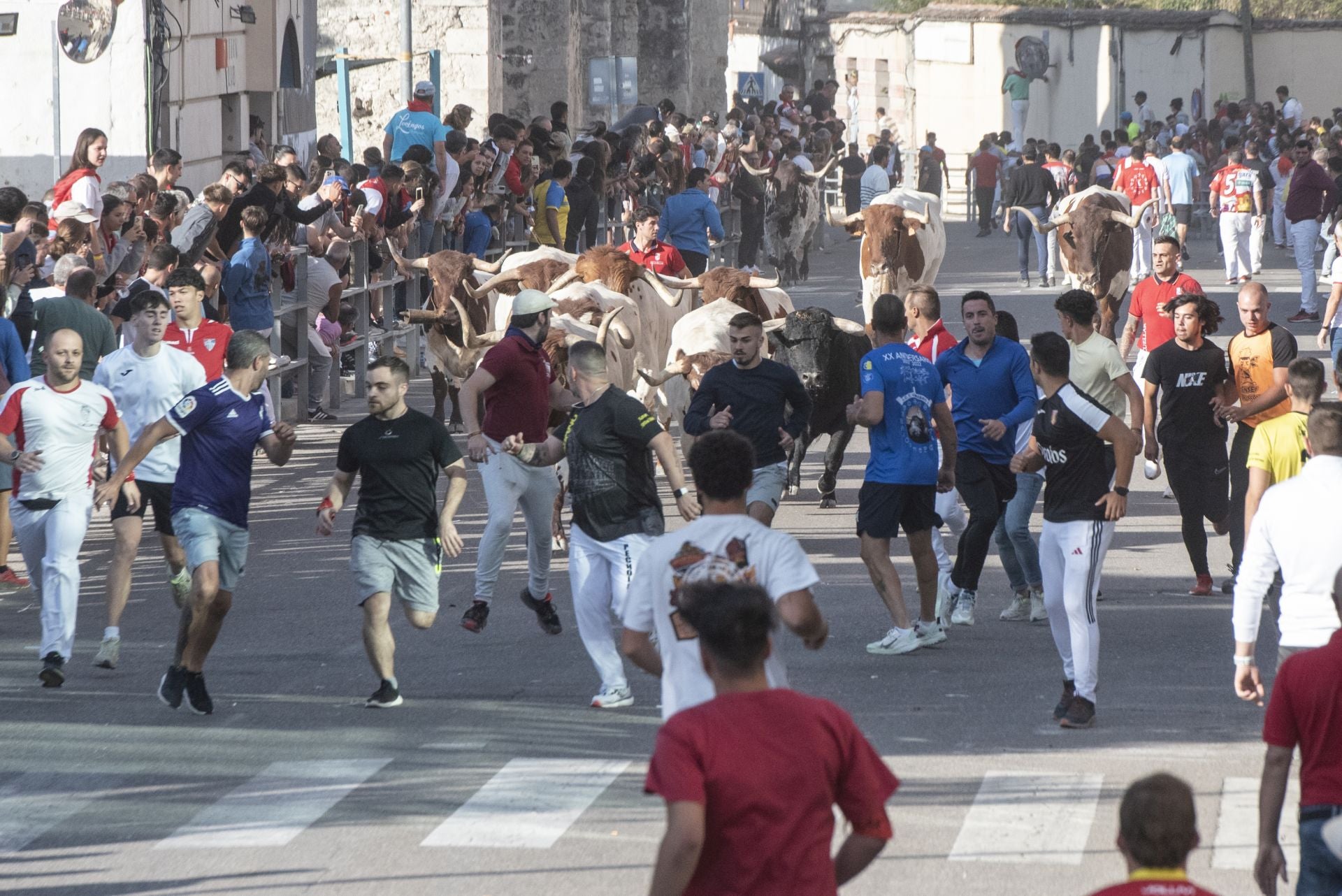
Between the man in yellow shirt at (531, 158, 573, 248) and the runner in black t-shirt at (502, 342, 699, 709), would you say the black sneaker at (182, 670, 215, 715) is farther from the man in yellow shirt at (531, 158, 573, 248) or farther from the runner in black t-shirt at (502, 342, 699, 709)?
the man in yellow shirt at (531, 158, 573, 248)

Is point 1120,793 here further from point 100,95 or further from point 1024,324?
point 1024,324

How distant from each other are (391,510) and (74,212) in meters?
5.27

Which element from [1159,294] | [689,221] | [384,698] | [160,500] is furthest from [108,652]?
[689,221]

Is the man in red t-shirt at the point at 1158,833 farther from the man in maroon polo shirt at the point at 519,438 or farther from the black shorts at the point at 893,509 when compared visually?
the man in maroon polo shirt at the point at 519,438

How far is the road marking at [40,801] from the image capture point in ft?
24.7

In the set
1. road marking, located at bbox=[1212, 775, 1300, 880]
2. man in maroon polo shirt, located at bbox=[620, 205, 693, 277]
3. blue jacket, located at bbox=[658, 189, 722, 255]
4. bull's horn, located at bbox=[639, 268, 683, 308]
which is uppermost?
blue jacket, located at bbox=[658, 189, 722, 255]

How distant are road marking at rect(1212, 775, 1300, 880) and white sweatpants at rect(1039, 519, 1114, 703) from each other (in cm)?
82

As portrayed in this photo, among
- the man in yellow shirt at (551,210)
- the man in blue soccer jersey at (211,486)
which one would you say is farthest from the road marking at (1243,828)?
the man in yellow shirt at (551,210)

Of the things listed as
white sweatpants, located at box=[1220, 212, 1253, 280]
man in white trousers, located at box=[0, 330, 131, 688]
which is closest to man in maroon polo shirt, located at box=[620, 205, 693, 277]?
man in white trousers, located at box=[0, 330, 131, 688]

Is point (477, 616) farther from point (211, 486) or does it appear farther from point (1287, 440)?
point (1287, 440)

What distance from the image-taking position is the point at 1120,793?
776 cm

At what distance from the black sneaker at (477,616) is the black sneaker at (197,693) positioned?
158 cm

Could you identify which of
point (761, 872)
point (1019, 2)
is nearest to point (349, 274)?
point (761, 872)

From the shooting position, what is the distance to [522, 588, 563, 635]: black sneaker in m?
10.6
